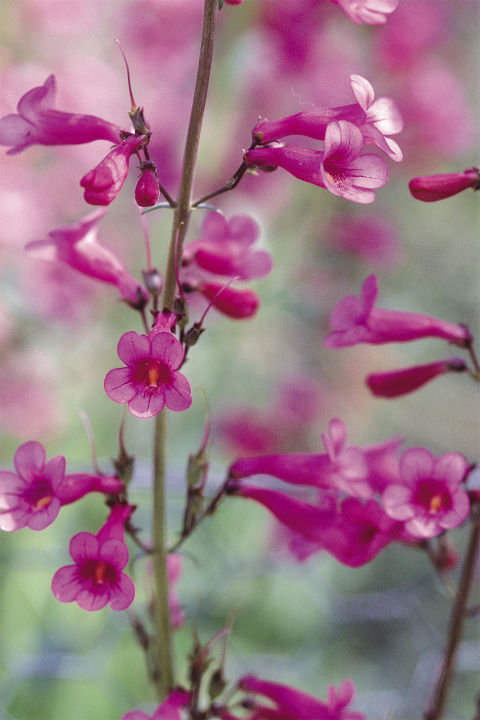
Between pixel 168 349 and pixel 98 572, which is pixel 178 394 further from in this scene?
pixel 98 572

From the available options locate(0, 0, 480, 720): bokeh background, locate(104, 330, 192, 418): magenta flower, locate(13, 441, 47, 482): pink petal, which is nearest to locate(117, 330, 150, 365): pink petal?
locate(104, 330, 192, 418): magenta flower

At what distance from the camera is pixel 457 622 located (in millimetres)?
623

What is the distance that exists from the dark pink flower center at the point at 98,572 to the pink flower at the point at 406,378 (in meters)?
0.29

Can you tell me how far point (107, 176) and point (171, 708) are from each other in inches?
14.8

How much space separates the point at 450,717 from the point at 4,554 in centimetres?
77

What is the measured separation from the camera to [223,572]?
45.9 inches

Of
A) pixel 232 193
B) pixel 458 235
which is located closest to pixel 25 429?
pixel 232 193

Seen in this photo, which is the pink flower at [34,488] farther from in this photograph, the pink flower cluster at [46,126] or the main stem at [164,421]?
the pink flower cluster at [46,126]

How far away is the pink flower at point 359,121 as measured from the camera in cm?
46

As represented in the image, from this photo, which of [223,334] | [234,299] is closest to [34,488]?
[234,299]

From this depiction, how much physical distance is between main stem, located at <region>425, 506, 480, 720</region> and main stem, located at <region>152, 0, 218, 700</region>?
0.77ft

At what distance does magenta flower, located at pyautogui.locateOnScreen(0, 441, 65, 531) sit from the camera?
19.1 inches

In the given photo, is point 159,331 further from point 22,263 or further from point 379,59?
point 379,59

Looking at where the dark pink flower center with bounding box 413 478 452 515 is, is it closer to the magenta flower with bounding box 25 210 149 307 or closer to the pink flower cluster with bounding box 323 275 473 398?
the pink flower cluster with bounding box 323 275 473 398
